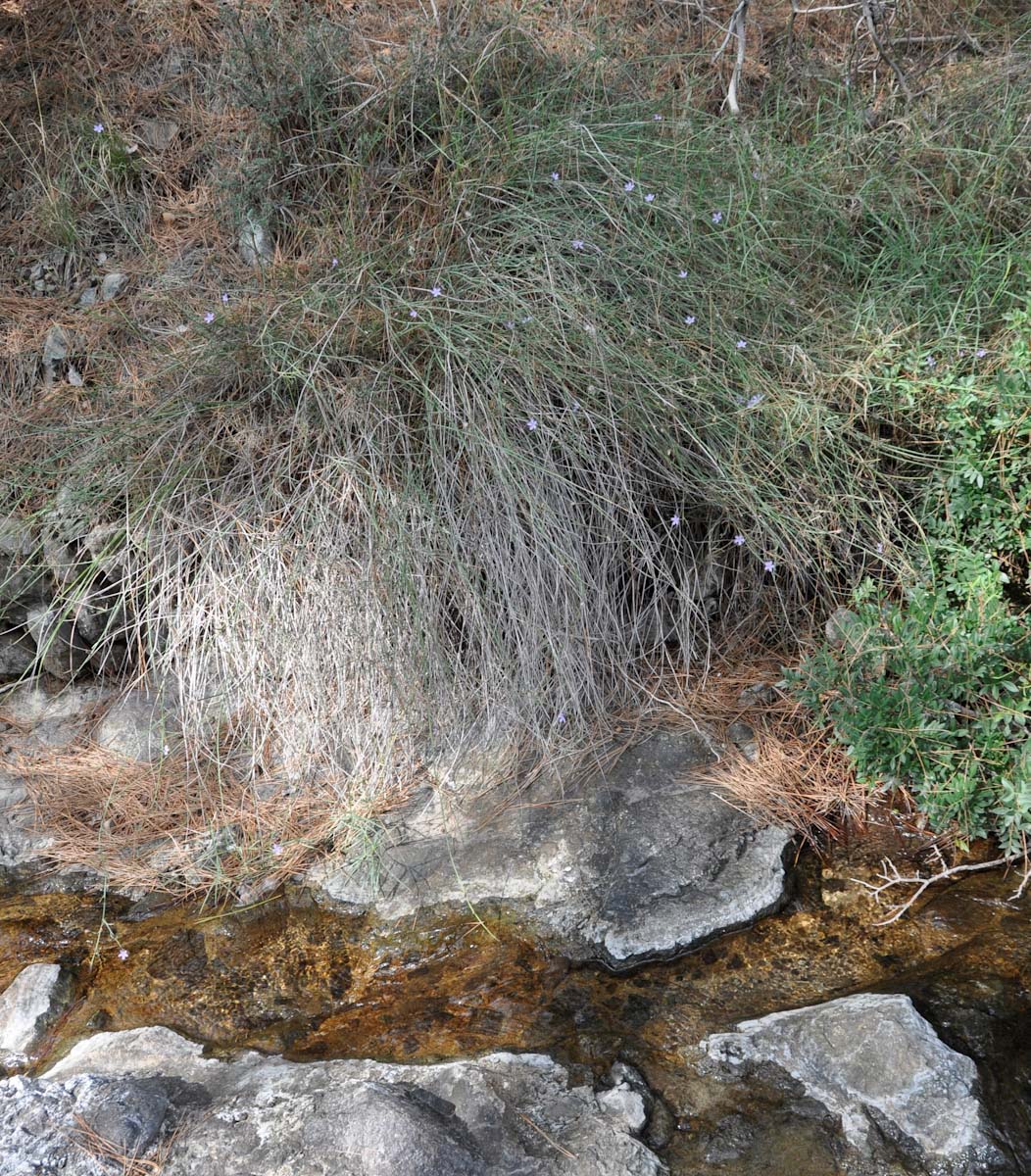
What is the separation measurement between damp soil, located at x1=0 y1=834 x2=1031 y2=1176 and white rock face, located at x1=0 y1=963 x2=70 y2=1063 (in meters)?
0.03

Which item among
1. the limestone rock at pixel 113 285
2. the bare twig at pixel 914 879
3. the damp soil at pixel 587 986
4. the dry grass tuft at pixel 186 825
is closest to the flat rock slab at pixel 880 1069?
the damp soil at pixel 587 986

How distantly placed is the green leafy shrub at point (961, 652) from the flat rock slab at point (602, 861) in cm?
33

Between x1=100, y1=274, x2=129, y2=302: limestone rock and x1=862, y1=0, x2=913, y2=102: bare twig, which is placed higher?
x1=862, y1=0, x2=913, y2=102: bare twig

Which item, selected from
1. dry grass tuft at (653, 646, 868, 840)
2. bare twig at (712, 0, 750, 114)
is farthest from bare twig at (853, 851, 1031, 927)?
bare twig at (712, 0, 750, 114)

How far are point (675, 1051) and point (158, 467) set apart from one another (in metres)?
1.90

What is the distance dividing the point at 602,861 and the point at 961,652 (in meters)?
0.90

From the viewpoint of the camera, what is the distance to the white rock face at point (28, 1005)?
2.02 metres

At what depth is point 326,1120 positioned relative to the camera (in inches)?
67.2

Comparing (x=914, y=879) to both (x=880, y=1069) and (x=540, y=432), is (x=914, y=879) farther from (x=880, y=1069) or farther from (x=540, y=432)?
(x=540, y=432)

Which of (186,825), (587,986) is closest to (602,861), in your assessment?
(587,986)

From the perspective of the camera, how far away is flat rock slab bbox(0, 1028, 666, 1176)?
64.9 inches

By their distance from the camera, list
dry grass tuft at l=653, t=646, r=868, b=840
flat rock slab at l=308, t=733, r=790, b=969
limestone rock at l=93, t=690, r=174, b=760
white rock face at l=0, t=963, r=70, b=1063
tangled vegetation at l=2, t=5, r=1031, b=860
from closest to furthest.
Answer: white rock face at l=0, t=963, r=70, b=1063 < flat rock slab at l=308, t=733, r=790, b=969 < dry grass tuft at l=653, t=646, r=868, b=840 < tangled vegetation at l=2, t=5, r=1031, b=860 < limestone rock at l=93, t=690, r=174, b=760

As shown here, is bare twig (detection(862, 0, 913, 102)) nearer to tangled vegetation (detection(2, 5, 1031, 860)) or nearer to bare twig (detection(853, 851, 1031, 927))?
tangled vegetation (detection(2, 5, 1031, 860))

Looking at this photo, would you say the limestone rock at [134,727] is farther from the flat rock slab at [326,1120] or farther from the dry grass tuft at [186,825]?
the flat rock slab at [326,1120]
